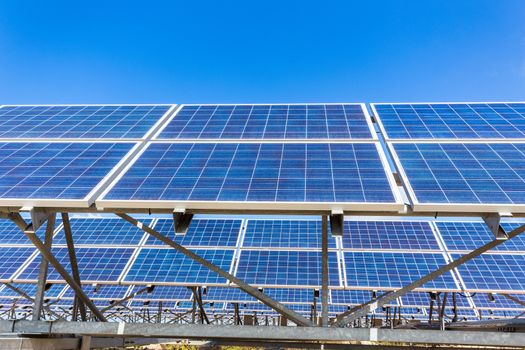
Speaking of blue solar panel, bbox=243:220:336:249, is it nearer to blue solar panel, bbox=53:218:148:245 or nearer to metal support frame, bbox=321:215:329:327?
blue solar panel, bbox=53:218:148:245

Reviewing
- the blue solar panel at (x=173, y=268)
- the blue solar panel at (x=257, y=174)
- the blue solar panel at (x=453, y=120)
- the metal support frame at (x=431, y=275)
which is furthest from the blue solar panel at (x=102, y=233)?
the metal support frame at (x=431, y=275)

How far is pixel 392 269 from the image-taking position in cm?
1833

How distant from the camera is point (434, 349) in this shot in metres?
11.8

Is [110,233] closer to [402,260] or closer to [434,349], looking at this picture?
[402,260]

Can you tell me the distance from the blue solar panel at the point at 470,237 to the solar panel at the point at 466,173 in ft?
35.1

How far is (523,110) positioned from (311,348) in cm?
972

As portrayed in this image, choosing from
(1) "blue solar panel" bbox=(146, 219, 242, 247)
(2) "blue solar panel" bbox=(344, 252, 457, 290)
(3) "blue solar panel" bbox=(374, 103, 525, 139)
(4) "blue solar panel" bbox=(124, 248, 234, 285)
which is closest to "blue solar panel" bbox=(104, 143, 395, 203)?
(3) "blue solar panel" bbox=(374, 103, 525, 139)

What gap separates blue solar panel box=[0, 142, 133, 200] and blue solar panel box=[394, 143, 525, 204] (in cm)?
672

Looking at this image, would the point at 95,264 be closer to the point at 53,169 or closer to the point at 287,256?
the point at 287,256

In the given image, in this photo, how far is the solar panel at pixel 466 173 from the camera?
7.46 m

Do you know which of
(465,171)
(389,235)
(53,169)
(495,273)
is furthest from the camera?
(389,235)

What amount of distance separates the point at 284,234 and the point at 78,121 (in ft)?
39.2

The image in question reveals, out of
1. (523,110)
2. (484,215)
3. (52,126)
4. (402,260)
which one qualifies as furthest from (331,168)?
(402,260)

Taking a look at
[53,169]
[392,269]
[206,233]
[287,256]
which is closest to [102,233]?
[206,233]
